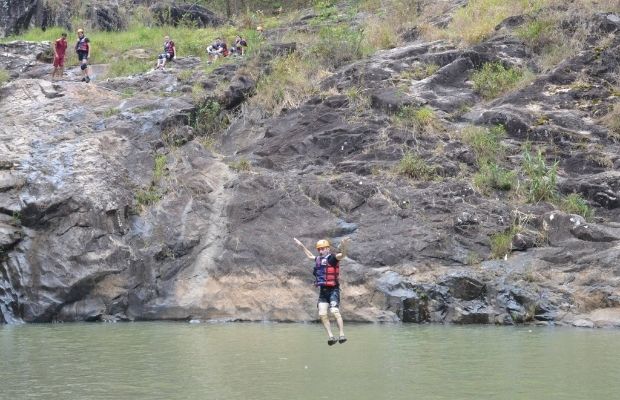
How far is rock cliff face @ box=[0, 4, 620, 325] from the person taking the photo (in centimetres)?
1513

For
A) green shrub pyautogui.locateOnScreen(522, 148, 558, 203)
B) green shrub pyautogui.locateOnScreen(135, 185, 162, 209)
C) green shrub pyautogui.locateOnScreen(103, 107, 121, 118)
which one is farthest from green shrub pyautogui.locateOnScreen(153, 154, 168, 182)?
green shrub pyautogui.locateOnScreen(522, 148, 558, 203)

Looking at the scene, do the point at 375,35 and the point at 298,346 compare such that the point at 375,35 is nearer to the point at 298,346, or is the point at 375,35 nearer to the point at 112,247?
the point at 112,247

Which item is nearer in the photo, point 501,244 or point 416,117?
point 501,244

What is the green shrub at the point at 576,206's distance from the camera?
16438mm

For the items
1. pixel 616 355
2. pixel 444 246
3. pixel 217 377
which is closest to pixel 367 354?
pixel 217 377

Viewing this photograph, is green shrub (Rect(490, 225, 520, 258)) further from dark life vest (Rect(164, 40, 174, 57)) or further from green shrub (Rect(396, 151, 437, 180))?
dark life vest (Rect(164, 40, 174, 57))

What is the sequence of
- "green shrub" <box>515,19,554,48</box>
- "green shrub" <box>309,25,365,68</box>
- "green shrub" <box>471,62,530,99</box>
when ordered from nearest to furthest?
1. "green shrub" <box>471,62,530,99</box>
2. "green shrub" <box>515,19,554,48</box>
3. "green shrub" <box>309,25,365,68</box>

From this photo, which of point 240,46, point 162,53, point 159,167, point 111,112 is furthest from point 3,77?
point 159,167

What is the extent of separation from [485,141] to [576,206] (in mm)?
3202

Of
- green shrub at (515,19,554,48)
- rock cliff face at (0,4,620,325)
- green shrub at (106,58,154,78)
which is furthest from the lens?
green shrub at (106,58,154,78)

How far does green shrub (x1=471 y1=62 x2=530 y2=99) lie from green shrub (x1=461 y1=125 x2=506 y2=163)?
199cm

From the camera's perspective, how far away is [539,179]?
1720cm

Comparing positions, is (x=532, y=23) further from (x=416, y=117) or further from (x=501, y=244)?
(x=501, y=244)

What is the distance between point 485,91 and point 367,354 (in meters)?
12.6
